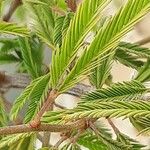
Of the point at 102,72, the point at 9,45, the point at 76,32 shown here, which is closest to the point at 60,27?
the point at 102,72

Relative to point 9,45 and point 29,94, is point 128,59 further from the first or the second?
point 9,45

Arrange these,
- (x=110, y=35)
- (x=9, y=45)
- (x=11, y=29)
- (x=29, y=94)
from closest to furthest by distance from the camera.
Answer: (x=110, y=35), (x=11, y=29), (x=29, y=94), (x=9, y=45)

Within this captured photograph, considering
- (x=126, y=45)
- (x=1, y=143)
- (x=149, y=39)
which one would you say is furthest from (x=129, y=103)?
(x=149, y=39)

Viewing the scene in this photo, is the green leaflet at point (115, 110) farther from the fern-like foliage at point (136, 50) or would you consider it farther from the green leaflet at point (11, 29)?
the fern-like foliage at point (136, 50)

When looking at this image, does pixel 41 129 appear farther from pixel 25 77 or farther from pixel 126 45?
pixel 25 77

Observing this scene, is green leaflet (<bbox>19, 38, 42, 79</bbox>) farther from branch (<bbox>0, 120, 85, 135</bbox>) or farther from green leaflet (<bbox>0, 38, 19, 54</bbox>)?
branch (<bbox>0, 120, 85, 135</bbox>)

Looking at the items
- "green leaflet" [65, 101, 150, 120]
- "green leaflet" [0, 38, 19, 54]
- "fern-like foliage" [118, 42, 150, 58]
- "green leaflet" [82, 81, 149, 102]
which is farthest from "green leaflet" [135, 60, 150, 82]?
"green leaflet" [0, 38, 19, 54]

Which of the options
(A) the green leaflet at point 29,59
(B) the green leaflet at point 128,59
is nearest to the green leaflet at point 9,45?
(A) the green leaflet at point 29,59
